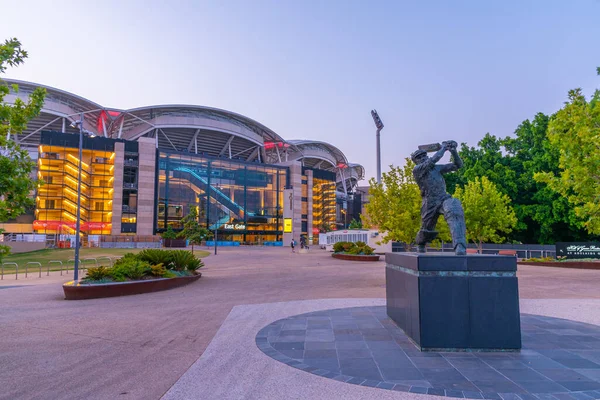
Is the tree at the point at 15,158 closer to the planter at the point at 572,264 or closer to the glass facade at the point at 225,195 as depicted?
the planter at the point at 572,264

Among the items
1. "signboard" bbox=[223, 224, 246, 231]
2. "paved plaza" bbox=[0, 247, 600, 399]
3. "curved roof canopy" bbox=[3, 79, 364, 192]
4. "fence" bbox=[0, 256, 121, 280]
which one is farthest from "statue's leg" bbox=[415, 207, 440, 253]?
"curved roof canopy" bbox=[3, 79, 364, 192]

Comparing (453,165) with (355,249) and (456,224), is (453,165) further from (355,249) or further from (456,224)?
(355,249)

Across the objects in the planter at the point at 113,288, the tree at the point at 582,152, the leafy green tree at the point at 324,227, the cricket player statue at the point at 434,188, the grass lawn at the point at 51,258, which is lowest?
the grass lawn at the point at 51,258

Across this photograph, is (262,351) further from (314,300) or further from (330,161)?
(330,161)

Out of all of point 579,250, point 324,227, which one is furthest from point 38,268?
point 324,227

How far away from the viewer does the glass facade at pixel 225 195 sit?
75.0m

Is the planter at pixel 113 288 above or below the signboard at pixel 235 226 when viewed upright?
below

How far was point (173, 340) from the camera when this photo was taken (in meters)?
7.49

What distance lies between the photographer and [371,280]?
59.0 ft

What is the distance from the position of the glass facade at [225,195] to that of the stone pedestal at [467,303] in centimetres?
7025

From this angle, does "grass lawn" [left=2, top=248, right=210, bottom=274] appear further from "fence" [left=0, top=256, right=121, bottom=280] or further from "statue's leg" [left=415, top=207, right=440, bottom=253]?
"statue's leg" [left=415, top=207, right=440, bottom=253]

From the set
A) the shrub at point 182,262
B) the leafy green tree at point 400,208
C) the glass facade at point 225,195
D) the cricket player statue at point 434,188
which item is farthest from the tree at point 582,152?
the glass facade at point 225,195

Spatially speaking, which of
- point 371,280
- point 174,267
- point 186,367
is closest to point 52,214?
point 174,267

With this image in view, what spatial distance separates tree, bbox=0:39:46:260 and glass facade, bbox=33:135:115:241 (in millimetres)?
66994
